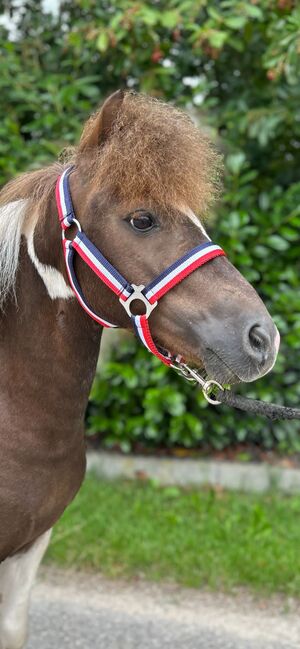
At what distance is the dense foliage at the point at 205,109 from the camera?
16.1 feet

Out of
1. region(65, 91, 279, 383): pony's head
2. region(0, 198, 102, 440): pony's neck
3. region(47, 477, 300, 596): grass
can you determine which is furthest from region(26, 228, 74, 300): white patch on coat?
region(47, 477, 300, 596): grass

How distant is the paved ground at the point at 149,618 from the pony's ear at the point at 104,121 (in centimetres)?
234

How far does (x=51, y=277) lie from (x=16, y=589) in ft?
3.45

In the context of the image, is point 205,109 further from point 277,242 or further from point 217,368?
point 217,368

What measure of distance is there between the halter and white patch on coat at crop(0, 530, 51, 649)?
849mm

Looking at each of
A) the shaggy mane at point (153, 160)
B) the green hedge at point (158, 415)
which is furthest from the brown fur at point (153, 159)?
the green hedge at point (158, 415)

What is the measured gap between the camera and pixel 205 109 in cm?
525

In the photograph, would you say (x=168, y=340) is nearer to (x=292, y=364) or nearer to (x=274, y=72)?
(x=274, y=72)

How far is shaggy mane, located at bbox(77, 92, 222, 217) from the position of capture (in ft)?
6.08

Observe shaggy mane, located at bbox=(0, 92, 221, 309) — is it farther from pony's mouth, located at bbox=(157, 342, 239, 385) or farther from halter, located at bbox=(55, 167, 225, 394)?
pony's mouth, located at bbox=(157, 342, 239, 385)

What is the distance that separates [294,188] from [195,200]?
11.1 ft

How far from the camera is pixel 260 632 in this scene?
11.2ft

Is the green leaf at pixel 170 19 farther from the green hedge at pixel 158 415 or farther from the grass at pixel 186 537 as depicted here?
the grass at pixel 186 537

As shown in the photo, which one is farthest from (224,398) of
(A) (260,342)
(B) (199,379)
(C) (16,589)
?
(C) (16,589)
